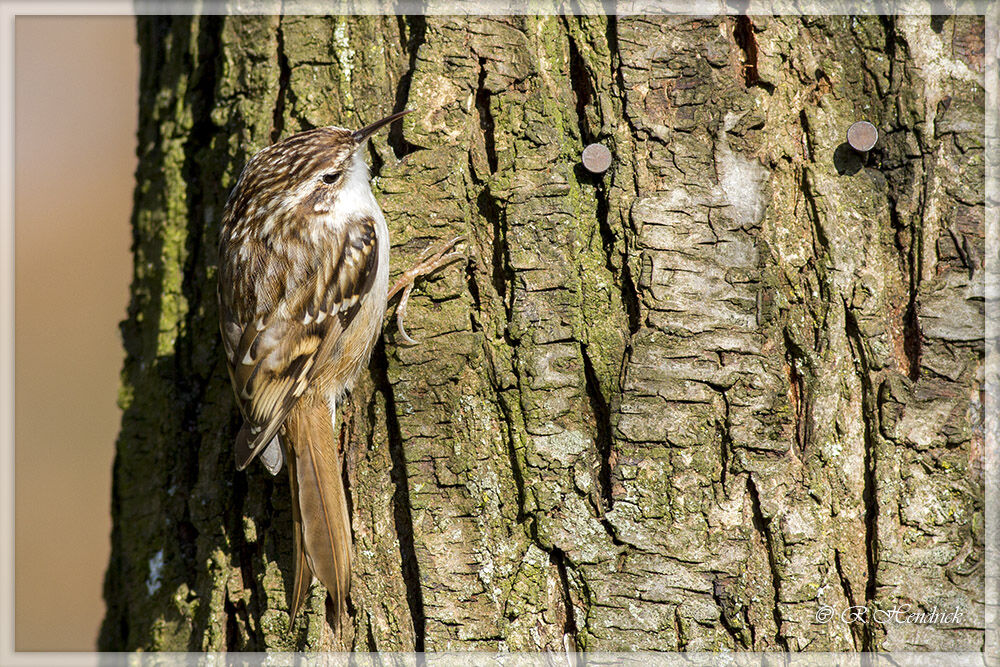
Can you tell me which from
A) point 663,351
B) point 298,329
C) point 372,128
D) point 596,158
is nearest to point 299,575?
point 298,329

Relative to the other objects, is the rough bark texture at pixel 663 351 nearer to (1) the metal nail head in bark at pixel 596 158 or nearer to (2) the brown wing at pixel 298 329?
(1) the metal nail head in bark at pixel 596 158

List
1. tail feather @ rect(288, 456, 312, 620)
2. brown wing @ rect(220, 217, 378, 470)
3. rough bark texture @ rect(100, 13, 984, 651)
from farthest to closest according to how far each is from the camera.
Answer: brown wing @ rect(220, 217, 378, 470) < tail feather @ rect(288, 456, 312, 620) < rough bark texture @ rect(100, 13, 984, 651)

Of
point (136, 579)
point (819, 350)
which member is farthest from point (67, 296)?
point (819, 350)

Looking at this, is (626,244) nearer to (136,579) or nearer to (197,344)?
(197,344)

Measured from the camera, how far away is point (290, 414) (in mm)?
2352

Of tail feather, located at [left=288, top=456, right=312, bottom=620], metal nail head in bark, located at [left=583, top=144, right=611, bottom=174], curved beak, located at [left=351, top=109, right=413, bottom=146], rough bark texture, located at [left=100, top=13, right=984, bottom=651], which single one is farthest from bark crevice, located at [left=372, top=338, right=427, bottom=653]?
metal nail head in bark, located at [left=583, top=144, right=611, bottom=174]

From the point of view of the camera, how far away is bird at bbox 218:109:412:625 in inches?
83.7

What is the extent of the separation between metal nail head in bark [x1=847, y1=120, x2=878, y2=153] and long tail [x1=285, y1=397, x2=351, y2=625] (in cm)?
170

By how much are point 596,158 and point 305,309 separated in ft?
3.65

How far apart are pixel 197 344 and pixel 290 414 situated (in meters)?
0.42

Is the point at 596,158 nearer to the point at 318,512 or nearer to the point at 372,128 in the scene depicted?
the point at 372,128

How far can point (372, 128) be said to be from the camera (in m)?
2.20

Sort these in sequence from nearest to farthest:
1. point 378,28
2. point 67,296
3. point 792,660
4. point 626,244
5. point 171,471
A: point 792,660, point 626,244, point 378,28, point 171,471, point 67,296

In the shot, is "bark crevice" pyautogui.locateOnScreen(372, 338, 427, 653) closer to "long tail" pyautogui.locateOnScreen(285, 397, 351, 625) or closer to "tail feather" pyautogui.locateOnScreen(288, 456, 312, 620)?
"long tail" pyautogui.locateOnScreen(285, 397, 351, 625)
